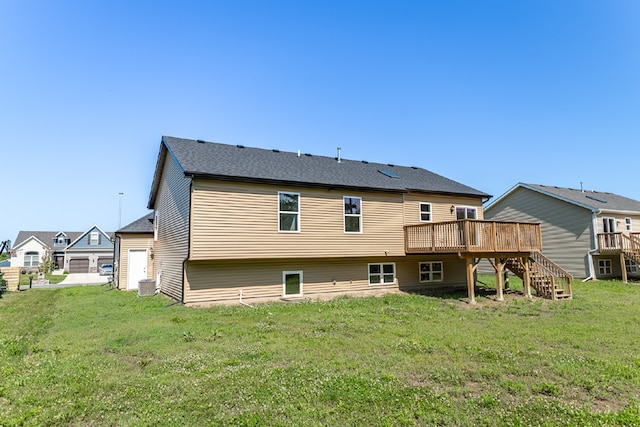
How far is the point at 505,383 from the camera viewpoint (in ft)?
16.7

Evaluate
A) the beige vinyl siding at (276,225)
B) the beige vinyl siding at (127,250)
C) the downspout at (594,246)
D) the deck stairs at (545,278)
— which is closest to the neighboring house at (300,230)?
the beige vinyl siding at (276,225)

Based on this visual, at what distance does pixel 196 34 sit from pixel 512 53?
12732mm

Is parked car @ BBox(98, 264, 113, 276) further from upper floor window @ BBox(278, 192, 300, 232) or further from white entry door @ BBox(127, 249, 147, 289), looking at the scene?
upper floor window @ BBox(278, 192, 300, 232)

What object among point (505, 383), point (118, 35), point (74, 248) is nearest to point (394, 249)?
point (505, 383)

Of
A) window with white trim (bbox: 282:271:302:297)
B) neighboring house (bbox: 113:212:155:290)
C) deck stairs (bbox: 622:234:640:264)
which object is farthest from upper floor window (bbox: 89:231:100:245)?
deck stairs (bbox: 622:234:640:264)

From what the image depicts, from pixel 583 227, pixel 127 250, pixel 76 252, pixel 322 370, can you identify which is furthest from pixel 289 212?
pixel 76 252

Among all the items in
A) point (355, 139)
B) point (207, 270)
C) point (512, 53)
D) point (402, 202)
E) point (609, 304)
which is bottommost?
point (609, 304)

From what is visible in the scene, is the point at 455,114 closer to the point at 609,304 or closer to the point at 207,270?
the point at 609,304

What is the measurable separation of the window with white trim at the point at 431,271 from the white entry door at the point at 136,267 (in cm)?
1533

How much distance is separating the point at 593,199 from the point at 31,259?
61.3 meters

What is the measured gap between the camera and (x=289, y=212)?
44.8 ft

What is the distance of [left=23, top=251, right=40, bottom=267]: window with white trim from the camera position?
45.6m

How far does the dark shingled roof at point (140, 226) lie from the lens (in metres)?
19.7

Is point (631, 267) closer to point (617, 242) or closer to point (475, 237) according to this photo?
point (617, 242)
